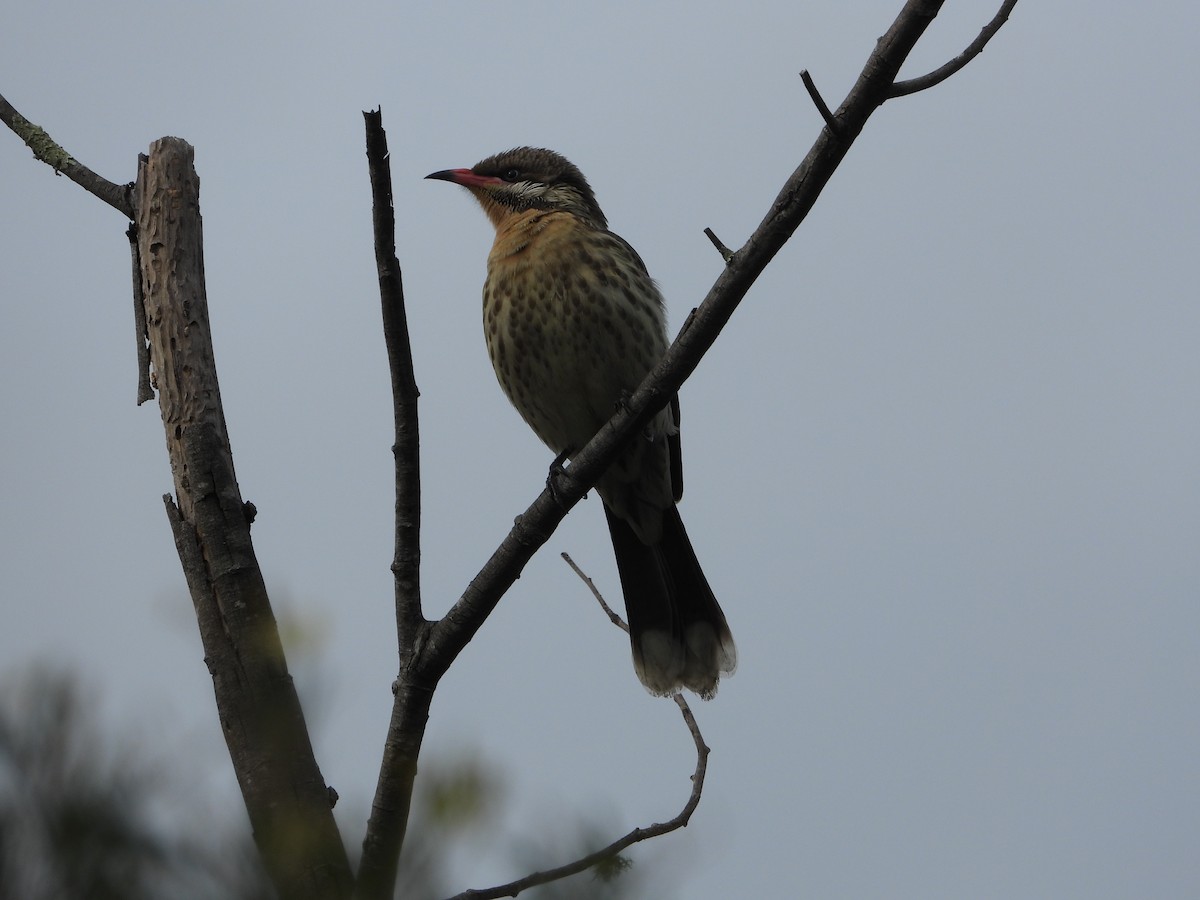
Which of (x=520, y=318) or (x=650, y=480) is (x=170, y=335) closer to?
(x=520, y=318)

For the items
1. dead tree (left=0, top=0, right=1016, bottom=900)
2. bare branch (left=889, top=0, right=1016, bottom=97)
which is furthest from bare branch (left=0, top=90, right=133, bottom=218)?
bare branch (left=889, top=0, right=1016, bottom=97)

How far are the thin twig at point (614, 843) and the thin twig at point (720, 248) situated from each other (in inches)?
57.3

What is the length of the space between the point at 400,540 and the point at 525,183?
10.3 feet

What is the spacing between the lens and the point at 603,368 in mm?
5668

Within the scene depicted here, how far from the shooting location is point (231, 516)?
4.00 metres

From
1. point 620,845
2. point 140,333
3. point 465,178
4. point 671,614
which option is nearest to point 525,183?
point 465,178

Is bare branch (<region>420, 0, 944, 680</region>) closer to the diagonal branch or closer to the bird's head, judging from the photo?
the diagonal branch

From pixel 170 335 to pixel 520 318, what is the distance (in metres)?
1.92

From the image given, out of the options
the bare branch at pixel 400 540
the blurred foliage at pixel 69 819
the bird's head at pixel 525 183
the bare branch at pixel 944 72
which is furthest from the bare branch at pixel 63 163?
the blurred foliage at pixel 69 819

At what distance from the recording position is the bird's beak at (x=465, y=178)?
6855 mm

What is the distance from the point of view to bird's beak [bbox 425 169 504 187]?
6855mm

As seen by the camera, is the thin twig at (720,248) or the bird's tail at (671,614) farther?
the bird's tail at (671,614)

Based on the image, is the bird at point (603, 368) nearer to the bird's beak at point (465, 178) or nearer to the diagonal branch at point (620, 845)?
the bird's beak at point (465, 178)

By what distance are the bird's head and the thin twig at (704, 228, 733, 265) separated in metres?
2.66
